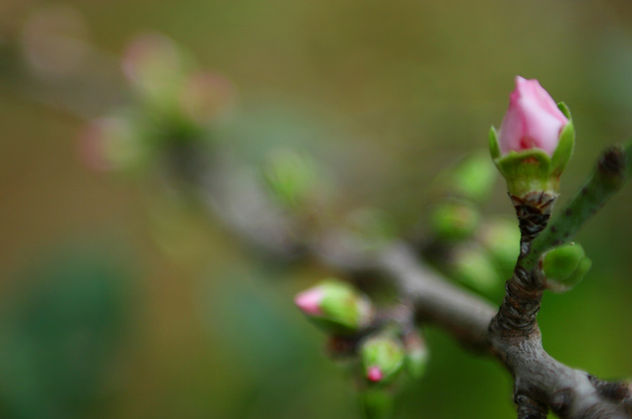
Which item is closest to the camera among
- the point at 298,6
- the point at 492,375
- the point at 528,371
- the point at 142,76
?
the point at 528,371

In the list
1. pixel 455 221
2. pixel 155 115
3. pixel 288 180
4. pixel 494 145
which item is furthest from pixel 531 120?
pixel 155 115

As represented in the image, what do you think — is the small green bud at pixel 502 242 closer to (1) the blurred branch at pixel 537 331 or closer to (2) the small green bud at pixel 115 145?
(1) the blurred branch at pixel 537 331

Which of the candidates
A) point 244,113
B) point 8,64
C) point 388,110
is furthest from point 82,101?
point 388,110

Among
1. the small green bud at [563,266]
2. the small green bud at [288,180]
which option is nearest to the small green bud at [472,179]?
the small green bud at [288,180]

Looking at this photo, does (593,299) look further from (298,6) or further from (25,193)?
(25,193)

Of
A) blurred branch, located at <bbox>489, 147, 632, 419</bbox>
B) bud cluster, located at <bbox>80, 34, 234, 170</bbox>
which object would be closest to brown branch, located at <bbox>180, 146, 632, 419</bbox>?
blurred branch, located at <bbox>489, 147, 632, 419</bbox>

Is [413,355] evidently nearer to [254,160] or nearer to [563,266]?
[563,266]

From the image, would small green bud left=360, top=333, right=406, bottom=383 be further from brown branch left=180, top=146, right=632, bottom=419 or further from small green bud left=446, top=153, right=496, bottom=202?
small green bud left=446, top=153, right=496, bottom=202
